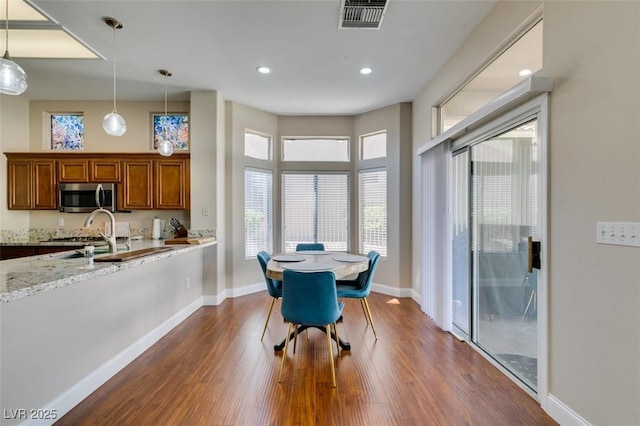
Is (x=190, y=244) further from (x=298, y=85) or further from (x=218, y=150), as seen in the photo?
(x=298, y=85)

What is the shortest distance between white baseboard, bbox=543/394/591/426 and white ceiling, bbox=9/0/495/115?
9.83 ft

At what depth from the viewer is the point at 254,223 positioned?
483 cm

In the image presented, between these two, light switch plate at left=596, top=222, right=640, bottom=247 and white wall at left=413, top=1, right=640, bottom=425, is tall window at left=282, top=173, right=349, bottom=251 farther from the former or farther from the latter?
light switch plate at left=596, top=222, right=640, bottom=247

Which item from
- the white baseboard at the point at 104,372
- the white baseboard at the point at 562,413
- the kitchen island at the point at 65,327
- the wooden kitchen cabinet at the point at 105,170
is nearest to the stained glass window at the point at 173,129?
the wooden kitchen cabinet at the point at 105,170

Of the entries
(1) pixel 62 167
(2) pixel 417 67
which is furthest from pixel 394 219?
(1) pixel 62 167

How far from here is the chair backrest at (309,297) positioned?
7.28ft

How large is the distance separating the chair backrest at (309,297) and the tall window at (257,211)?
2581 millimetres

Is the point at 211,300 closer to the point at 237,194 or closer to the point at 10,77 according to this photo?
the point at 237,194

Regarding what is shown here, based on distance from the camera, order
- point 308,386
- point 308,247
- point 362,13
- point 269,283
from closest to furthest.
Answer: point 308,386 → point 362,13 → point 269,283 → point 308,247

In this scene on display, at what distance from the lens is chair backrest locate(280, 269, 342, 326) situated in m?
2.22

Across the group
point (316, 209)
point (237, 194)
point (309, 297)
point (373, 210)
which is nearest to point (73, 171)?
point (237, 194)

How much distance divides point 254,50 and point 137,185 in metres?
2.65

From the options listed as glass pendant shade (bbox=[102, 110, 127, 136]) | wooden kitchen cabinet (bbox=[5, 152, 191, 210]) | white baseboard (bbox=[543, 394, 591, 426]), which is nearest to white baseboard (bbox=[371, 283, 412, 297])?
white baseboard (bbox=[543, 394, 591, 426])

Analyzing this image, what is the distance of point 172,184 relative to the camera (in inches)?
166
